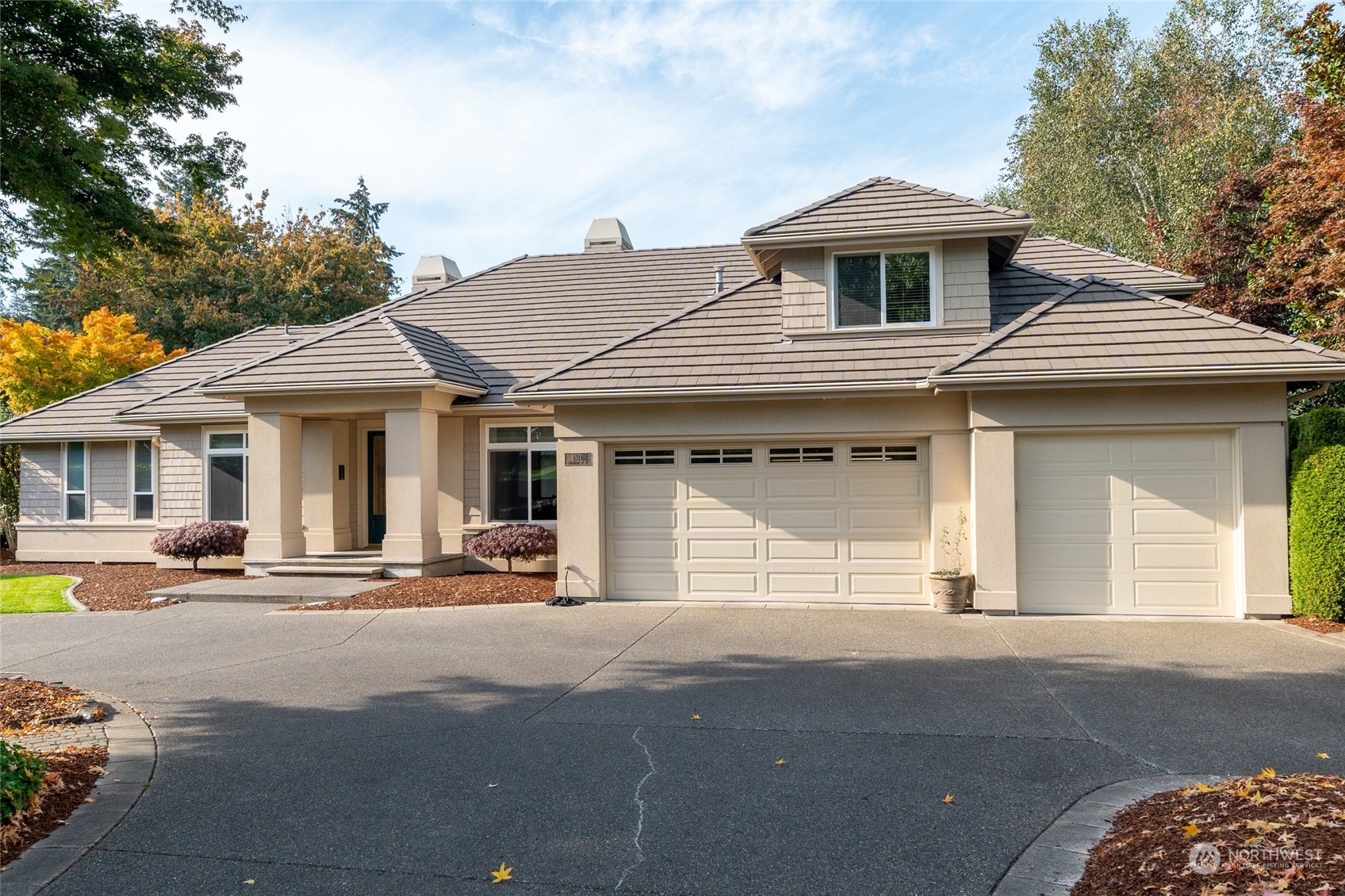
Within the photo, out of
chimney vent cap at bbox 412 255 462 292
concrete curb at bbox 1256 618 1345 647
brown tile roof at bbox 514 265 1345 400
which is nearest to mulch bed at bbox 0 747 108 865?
brown tile roof at bbox 514 265 1345 400

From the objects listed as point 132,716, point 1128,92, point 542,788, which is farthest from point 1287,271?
point 132,716

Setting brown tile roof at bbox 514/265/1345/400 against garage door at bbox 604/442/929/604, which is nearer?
brown tile roof at bbox 514/265/1345/400

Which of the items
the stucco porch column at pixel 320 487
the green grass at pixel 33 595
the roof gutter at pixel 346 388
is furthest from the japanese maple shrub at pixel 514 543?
the green grass at pixel 33 595

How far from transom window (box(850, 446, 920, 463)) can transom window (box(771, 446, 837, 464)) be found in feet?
1.02

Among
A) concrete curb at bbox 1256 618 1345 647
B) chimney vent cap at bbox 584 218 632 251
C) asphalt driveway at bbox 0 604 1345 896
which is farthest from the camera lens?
chimney vent cap at bbox 584 218 632 251

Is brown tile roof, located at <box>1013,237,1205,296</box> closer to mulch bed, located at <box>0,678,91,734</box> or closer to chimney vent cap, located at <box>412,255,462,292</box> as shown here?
chimney vent cap, located at <box>412,255,462,292</box>

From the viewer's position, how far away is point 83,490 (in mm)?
18406

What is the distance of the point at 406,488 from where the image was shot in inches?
551

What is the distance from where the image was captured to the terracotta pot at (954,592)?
10641mm

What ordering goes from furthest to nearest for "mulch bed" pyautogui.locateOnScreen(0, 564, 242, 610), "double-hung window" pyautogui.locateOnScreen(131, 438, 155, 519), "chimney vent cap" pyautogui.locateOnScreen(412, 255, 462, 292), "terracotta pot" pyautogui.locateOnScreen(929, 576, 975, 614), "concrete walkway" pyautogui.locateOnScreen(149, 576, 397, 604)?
"chimney vent cap" pyautogui.locateOnScreen(412, 255, 462, 292), "double-hung window" pyautogui.locateOnScreen(131, 438, 155, 519), "mulch bed" pyautogui.locateOnScreen(0, 564, 242, 610), "concrete walkway" pyautogui.locateOnScreen(149, 576, 397, 604), "terracotta pot" pyautogui.locateOnScreen(929, 576, 975, 614)

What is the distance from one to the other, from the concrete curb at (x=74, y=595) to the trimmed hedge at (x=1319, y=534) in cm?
1637

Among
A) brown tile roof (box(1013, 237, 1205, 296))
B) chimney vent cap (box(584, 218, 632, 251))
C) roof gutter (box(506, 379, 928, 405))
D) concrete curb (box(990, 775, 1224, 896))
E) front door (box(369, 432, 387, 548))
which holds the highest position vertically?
chimney vent cap (box(584, 218, 632, 251))

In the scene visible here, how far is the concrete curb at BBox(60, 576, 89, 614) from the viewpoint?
12258 mm

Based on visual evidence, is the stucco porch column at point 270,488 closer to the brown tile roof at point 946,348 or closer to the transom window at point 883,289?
the brown tile roof at point 946,348
